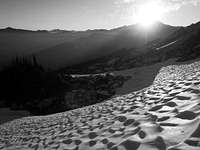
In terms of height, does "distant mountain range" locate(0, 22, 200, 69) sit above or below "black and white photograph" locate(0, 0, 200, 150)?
above

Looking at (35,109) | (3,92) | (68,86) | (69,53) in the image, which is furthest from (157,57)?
(69,53)

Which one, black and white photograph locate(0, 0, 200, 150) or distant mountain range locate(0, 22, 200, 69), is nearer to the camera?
black and white photograph locate(0, 0, 200, 150)

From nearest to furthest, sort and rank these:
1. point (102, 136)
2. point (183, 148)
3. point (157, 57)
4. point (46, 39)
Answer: point (183, 148) < point (102, 136) < point (157, 57) < point (46, 39)

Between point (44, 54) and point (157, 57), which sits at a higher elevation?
point (44, 54)

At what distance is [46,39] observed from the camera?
9825 centimetres

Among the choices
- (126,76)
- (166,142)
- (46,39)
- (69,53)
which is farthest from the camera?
(46,39)

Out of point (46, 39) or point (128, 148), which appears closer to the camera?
point (128, 148)

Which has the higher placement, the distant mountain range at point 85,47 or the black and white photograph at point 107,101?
the distant mountain range at point 85,47

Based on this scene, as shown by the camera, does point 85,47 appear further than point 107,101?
Yes

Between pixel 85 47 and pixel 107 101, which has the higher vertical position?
pixel 85 47

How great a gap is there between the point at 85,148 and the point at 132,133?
115 centimetres

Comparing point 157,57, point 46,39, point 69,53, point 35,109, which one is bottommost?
point 35,109

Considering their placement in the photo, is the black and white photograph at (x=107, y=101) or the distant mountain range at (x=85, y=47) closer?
the black and white photograph at (x=107, y=101)

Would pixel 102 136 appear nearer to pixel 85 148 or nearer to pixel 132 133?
pixel 85 148
